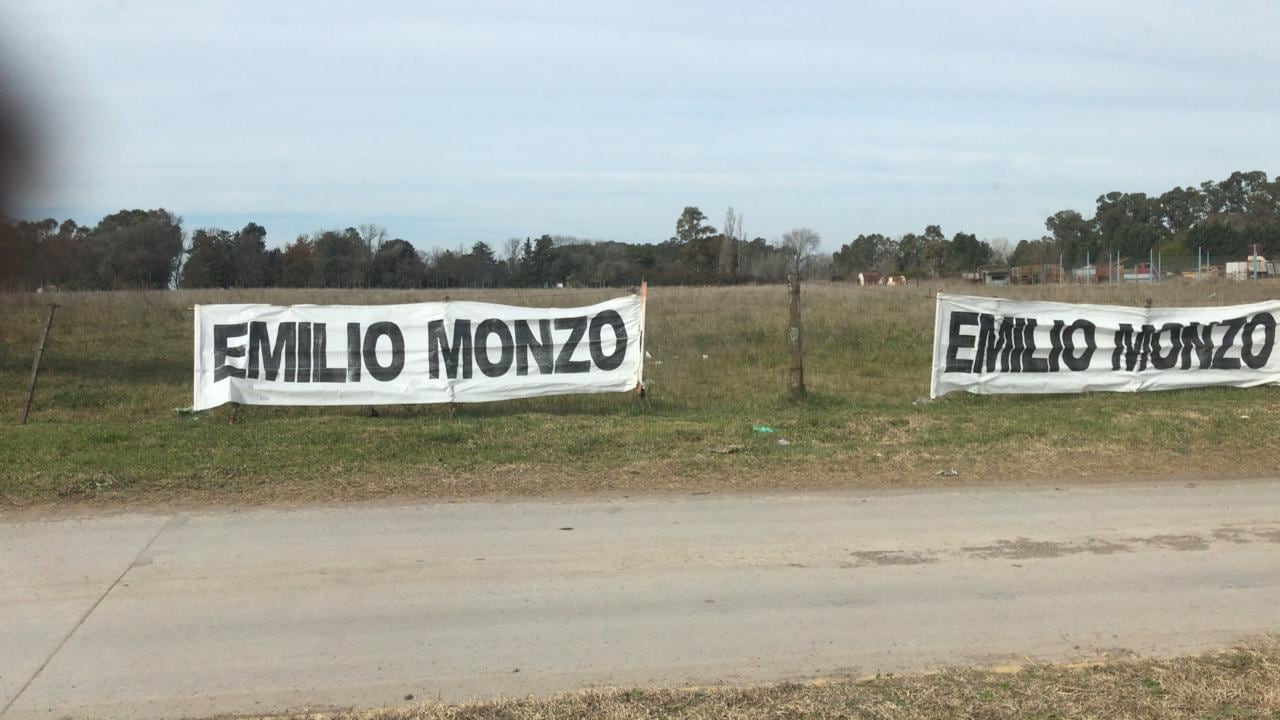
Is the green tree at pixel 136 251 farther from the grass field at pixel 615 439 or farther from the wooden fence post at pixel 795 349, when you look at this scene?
the wooden fence post at pixel 795 349

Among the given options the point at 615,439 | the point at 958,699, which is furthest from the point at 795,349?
the point at 958,699

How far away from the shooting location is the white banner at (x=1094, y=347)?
14.1 meters

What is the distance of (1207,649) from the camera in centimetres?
484

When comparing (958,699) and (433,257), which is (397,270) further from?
(958,699)

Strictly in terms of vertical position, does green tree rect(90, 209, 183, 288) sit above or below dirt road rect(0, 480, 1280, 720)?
above

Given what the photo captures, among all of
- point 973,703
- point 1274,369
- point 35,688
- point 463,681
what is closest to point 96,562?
point 35,688

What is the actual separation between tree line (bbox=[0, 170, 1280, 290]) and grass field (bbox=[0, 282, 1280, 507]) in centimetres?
208

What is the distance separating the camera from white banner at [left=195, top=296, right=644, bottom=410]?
39.9 feet

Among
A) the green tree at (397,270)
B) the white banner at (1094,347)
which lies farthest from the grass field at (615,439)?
the green tree at (397,270)

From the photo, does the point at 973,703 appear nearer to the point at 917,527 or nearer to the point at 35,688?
the point at 917,527

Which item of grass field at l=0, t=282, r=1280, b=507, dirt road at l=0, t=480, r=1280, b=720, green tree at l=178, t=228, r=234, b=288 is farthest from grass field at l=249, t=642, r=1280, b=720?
green tree at l=178, t=228, r=234, b=288

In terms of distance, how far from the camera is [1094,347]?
14703 mm

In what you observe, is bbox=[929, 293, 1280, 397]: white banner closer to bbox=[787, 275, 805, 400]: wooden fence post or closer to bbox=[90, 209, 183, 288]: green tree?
bbox=[787, 275, 805, 400]: wooden fence post

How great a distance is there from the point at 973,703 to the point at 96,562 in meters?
5.34
